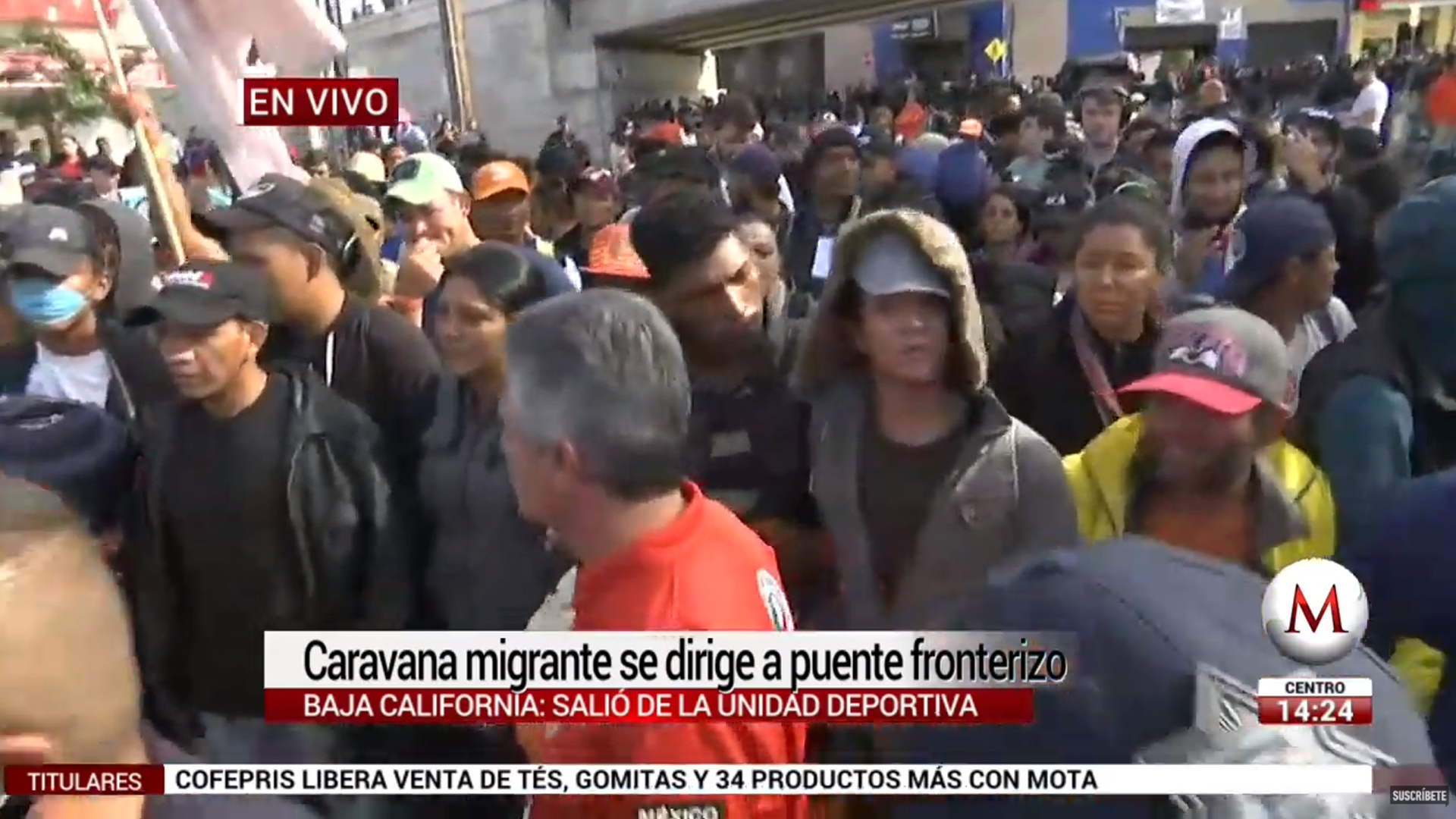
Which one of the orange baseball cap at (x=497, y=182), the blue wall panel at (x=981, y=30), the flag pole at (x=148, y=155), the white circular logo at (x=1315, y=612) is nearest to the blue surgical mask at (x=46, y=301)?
the flag pole at (x=148, y=155)

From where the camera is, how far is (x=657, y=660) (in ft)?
3.90

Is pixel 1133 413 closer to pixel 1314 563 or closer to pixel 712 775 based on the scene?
pixel 1314 563

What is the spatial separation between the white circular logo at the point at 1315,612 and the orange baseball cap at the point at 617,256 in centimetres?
113

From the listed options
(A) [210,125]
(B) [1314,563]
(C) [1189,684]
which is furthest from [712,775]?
(A) [210,125]

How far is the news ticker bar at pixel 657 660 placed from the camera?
1.11m

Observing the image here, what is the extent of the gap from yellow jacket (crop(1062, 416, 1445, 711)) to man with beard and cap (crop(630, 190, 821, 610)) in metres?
0.37

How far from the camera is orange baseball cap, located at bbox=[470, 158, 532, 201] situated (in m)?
3.47

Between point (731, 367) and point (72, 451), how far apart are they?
944 mm

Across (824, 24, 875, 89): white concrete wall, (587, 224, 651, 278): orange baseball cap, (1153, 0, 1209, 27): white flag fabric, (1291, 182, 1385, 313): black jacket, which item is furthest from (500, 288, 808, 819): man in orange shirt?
(824, 24, 875, 89): white concrete wall

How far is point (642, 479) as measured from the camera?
1217 mm

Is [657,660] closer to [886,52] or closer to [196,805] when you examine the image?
[196,805]

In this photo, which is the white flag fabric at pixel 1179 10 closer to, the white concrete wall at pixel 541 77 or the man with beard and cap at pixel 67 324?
the white concrete wall at pixel 541 77

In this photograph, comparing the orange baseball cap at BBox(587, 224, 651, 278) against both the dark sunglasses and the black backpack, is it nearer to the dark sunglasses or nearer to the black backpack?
the dark sunglasses
